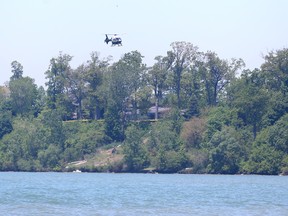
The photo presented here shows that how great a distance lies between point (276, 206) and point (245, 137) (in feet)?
153

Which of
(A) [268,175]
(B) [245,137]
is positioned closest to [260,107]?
(B) [245,137]

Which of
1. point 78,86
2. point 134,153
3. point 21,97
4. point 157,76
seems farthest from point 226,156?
point 21,97

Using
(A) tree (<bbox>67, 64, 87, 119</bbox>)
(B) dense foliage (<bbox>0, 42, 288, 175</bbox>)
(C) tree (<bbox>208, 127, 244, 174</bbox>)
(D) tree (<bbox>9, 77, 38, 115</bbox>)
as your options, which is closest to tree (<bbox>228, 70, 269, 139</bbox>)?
(B) dense foliage (<bbox>0, 42, 288, 175</bbox>)

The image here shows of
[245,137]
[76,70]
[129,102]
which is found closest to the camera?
[245,137]

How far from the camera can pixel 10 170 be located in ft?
341

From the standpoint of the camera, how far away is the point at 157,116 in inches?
4636

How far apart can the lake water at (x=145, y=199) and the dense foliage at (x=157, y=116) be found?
76.7ft

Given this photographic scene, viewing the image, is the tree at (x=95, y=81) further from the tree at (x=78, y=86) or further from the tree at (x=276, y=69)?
the tree at (x=276, y=69)

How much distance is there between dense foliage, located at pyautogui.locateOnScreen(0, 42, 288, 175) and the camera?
91812 millimetres

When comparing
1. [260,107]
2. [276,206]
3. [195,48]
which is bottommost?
[276,206]

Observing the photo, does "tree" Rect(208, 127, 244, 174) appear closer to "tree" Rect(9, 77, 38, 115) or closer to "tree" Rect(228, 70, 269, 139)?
"tree" Rect(228, 70, 269, 139)

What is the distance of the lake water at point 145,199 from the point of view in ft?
141

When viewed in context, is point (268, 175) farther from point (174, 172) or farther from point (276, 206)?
point (276, 206)

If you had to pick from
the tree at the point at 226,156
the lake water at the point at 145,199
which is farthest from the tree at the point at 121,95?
the lake water at the point at 145,199
